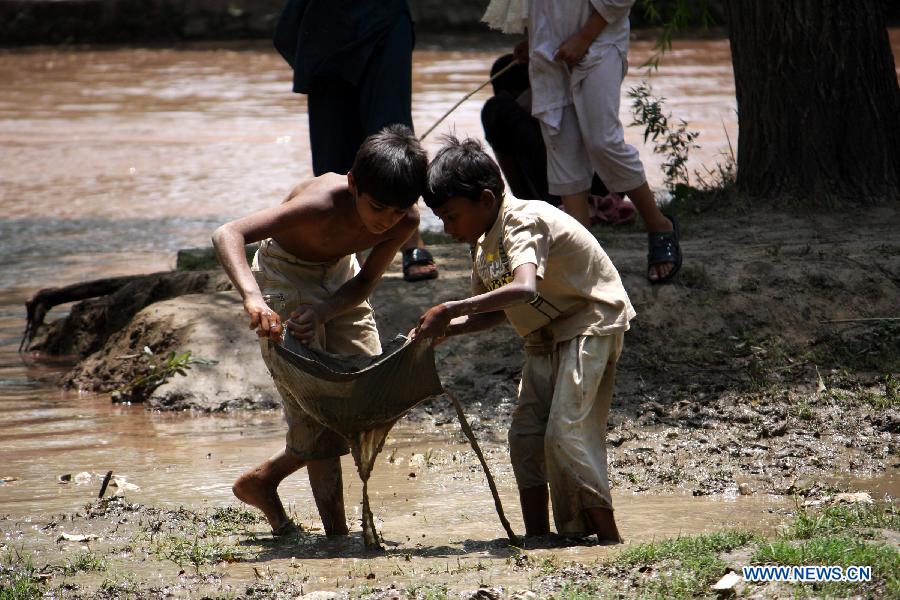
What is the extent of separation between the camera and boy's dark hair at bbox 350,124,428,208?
3.70m

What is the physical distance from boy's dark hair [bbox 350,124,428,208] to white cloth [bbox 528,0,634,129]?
6.79 ft

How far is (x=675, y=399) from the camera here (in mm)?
5352

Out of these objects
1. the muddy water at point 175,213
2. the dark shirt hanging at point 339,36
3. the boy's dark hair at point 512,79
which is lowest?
the muddy water at point 175,213

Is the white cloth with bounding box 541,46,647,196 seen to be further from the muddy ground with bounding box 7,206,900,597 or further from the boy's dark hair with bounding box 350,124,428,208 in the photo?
the boy's dark hair with bounding box 350,124,428,208

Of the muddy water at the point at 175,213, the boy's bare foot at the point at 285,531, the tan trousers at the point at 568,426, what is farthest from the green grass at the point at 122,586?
the tan trousers at the point at 568,426

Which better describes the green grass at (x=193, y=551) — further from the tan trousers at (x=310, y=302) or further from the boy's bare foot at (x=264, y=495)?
the tan trousers at (x=310, y=302)

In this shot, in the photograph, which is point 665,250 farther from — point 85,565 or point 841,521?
point 85,565

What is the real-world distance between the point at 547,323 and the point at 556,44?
2166mm

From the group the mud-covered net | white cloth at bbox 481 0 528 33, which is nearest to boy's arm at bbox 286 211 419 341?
the mud-covered net

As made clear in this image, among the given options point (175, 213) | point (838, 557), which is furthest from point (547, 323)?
point (175, 213)

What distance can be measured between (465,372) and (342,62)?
5.09ft

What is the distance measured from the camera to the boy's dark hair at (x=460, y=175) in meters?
→ 3.68

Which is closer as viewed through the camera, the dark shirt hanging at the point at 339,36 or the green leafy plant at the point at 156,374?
the dark shirt hanging at the point at 339,36

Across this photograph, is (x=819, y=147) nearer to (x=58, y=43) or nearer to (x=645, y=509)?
(x=645, y=509)
